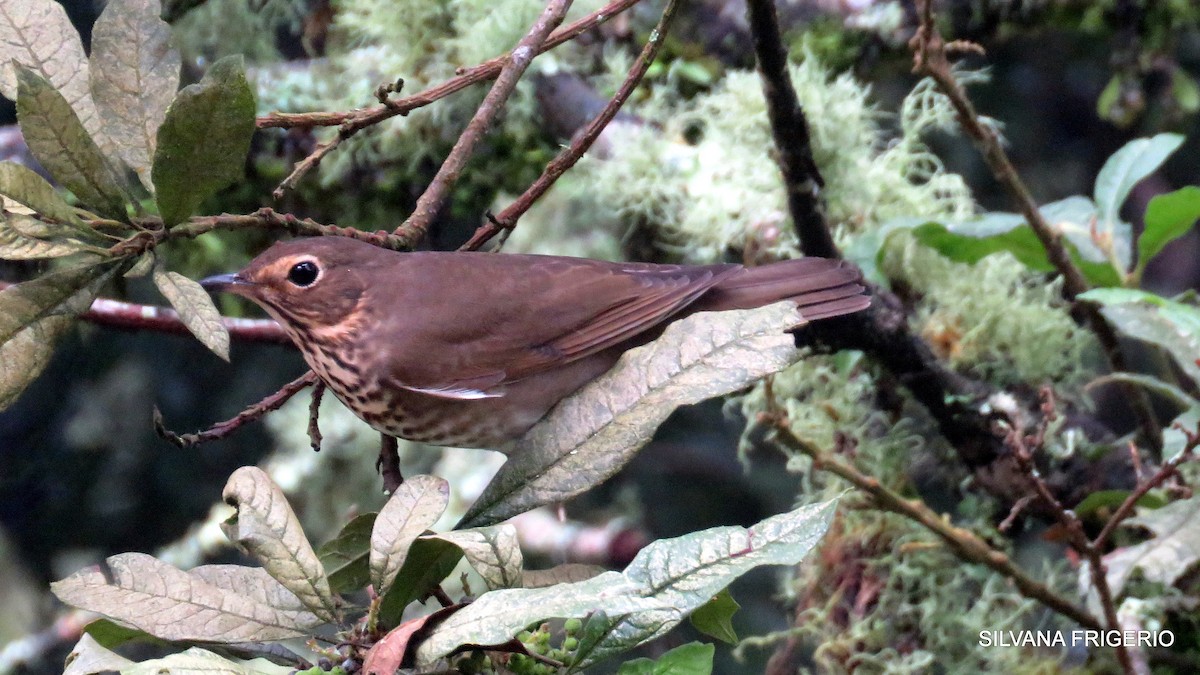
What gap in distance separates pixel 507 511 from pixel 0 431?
2.59m

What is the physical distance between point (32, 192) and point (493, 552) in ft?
1.94

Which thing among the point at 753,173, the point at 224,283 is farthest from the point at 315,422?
the point at 753,173

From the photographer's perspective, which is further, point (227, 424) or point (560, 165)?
point (560, 165)

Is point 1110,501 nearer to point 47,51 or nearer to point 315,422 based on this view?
point 315,422

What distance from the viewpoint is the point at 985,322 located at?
253 centimetres

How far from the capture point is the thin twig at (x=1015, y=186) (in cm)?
191

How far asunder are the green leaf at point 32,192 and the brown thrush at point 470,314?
509 millimetres

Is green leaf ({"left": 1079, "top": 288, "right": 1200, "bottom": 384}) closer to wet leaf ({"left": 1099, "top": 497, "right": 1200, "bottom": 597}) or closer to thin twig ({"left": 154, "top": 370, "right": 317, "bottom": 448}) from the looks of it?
wet leaf ({"left": 1099, "top": 497, "right": 1200, "bottom": 597})

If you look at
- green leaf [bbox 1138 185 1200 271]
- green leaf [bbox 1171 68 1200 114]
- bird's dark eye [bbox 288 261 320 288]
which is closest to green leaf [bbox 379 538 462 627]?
bird's dark eye [bbox 288 261 320 288]

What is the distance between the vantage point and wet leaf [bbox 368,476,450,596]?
1.14 m

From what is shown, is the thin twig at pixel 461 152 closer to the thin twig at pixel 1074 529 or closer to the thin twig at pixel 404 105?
the thin twig at pixel 404 105

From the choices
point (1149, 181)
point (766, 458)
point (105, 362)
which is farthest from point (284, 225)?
point (1149, 181)

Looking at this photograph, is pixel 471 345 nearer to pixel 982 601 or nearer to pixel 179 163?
pixel 179 163

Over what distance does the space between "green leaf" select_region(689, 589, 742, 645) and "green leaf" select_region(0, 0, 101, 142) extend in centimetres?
89
